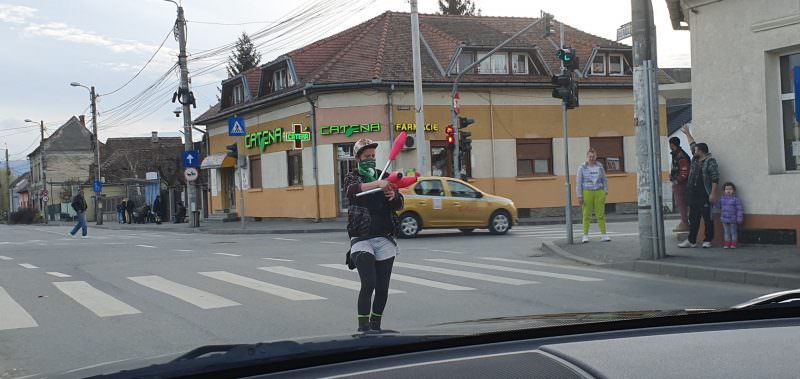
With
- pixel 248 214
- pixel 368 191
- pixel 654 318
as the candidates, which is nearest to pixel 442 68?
pixel 248 214

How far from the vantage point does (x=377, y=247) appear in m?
6.57

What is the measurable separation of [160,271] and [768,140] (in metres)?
10.1

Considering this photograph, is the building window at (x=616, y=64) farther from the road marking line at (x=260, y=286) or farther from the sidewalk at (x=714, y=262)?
the road marking line at (x=260, y=286)

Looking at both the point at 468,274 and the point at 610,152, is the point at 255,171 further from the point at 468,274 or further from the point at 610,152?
the point at 468,274

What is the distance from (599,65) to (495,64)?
5.05 meters

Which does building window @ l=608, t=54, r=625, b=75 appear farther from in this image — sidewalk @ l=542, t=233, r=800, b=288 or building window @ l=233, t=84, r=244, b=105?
sidewalk @ l=542, t=233, r=800, b=288

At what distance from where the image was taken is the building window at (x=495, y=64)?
31734mm

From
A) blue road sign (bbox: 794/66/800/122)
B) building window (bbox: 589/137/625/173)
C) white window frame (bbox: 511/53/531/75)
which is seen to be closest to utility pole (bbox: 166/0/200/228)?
white window frame (bbox: 511/53/531/75)

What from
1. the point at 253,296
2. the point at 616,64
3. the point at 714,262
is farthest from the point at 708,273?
the point at 616,64

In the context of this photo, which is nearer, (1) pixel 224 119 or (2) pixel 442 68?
(2) pixel 442 68

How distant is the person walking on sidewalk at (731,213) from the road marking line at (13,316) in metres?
10.2

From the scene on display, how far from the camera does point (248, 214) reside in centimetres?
3653

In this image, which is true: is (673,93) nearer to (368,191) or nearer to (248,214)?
(368,191)

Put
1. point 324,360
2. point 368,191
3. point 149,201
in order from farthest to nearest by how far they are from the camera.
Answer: point 149,201, point 368,191, point 324,360
